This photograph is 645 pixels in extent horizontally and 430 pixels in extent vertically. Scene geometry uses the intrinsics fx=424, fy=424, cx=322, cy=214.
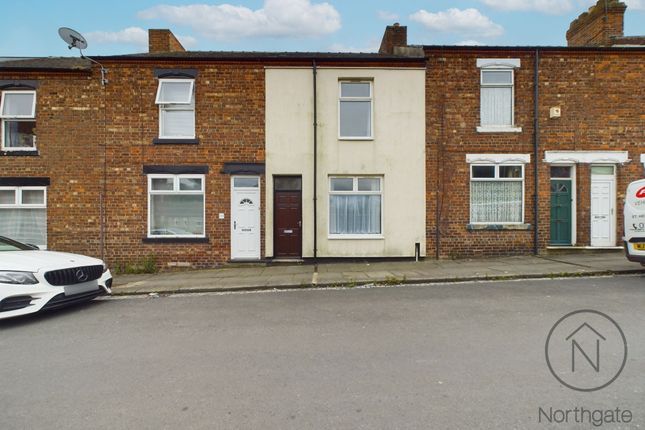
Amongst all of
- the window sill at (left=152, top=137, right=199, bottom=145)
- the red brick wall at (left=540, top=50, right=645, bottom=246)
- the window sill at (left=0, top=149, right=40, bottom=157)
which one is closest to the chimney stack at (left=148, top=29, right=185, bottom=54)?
the window sill at (left=152, top=137, right=199, bottom=145)

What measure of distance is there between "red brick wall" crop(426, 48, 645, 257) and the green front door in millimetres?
396

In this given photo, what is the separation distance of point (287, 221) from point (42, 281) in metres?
7.00

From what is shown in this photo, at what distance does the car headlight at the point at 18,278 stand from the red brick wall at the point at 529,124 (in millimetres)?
9802

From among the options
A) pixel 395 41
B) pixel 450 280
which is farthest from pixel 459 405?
pixel 395 41

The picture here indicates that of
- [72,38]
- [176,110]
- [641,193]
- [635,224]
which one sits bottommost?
[635,224]

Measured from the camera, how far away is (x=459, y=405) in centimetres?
354

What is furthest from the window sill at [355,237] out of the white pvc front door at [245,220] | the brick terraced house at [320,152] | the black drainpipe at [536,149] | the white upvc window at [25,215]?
the white upvc window at [25,215]

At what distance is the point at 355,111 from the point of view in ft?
42.4

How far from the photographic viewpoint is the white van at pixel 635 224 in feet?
30.4

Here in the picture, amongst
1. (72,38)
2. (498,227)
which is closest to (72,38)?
(72,38)

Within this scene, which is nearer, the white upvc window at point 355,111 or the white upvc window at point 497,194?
the white upvc window at point 497,194

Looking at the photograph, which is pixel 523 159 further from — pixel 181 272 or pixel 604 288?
pixel 181 272

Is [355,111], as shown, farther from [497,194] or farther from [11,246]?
[11,246]
